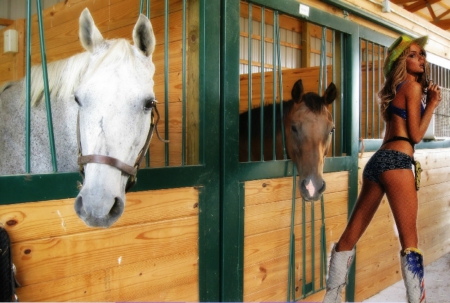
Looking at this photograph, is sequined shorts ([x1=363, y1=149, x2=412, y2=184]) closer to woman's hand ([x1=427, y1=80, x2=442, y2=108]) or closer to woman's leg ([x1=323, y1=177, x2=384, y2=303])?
woman's leg ([x1=323, y1=177, x2=384, y2=303])

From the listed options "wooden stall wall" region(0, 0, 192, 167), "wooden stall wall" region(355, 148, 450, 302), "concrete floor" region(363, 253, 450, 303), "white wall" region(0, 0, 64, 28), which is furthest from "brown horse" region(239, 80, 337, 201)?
"white wall" region(0, 0, 64, 28)

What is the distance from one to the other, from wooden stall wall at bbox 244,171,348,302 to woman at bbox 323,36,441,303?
1.03 feet

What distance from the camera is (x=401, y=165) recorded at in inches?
71.7

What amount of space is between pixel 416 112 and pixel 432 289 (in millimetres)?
2141

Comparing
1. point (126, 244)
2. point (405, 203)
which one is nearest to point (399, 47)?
point (405, 203)

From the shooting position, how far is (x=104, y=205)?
3.26ft

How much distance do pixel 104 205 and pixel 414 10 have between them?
12772 millimetres

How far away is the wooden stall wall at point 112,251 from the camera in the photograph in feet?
4.16

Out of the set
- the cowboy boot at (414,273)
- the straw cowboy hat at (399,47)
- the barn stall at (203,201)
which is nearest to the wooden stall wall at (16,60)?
the barn stall at (203,201)

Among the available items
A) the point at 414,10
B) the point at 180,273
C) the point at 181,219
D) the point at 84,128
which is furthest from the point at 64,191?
the point at 414,10

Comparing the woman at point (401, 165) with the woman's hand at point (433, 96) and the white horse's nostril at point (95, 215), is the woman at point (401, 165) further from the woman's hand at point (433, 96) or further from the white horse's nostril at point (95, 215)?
the white horse's nostril at point (95, 215)

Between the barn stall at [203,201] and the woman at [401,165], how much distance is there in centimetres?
40

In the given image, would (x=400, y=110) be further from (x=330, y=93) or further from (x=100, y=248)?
(x=100, y=248)

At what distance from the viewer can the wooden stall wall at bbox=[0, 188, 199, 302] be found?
127 cm
